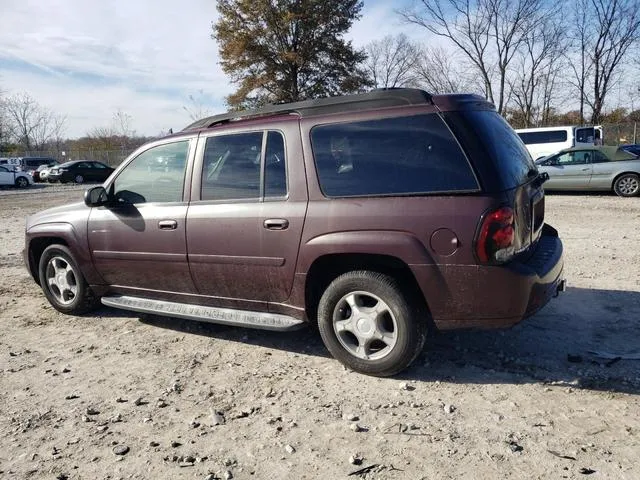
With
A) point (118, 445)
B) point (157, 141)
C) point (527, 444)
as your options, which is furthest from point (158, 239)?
point (527, 444)

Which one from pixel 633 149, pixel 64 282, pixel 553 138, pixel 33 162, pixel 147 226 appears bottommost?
pixel 64 282

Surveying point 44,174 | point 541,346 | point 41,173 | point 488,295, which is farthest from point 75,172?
point 488,295

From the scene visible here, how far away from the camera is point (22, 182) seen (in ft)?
98.5

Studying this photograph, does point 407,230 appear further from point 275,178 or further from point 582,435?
point 582,435

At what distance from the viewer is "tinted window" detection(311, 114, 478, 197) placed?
3.26 metres

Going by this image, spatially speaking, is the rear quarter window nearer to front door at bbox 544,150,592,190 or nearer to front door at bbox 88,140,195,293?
front door at bbox 88,140,195,293

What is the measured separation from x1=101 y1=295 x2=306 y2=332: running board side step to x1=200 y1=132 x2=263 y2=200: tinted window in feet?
2.97

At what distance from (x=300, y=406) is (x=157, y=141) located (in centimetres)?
270

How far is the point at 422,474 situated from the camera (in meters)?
2.55

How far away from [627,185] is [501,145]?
12.1 metres

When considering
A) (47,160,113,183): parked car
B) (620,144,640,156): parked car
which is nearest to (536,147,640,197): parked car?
(620,144,640,156): parked car

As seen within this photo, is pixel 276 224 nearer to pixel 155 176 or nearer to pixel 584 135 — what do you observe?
pixel 155 176

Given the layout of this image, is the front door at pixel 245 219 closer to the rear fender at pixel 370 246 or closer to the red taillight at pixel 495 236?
the rear fender at pixel 370 246

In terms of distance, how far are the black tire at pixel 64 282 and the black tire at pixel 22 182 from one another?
28447 millimetres
